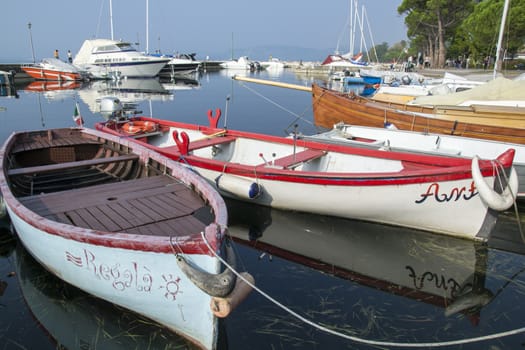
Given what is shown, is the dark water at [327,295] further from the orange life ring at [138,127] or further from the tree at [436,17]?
the tree at [436,17]

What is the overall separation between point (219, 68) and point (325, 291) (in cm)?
8577

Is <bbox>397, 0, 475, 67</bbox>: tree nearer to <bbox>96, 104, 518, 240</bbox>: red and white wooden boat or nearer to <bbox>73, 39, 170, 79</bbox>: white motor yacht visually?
<bbox>73, 39, 170, 79</bbox>: white motor yacht

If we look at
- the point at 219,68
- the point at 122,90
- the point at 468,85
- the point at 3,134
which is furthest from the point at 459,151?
the point at 219,68

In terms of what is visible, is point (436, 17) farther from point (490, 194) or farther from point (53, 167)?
point (53, 167)

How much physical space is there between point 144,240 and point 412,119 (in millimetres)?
11303

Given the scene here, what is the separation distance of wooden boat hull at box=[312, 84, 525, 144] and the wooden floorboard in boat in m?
9.37

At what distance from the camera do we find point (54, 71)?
4109 centimetres

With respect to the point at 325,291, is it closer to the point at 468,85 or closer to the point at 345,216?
the point at 345,216

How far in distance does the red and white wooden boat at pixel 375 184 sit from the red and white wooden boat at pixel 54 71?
3903 cm

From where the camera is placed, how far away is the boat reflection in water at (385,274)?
201 inches

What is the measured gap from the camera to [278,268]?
6562 millimetres

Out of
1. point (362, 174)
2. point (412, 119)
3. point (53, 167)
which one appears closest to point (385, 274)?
point (362, 174)

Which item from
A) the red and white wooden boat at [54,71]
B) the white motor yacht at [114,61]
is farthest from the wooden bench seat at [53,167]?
the white motor yacht at [114,61]

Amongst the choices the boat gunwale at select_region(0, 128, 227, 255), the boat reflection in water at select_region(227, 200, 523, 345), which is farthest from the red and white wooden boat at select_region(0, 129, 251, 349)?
the boat reflection in water at select_region(227, 200, 523, 345)
